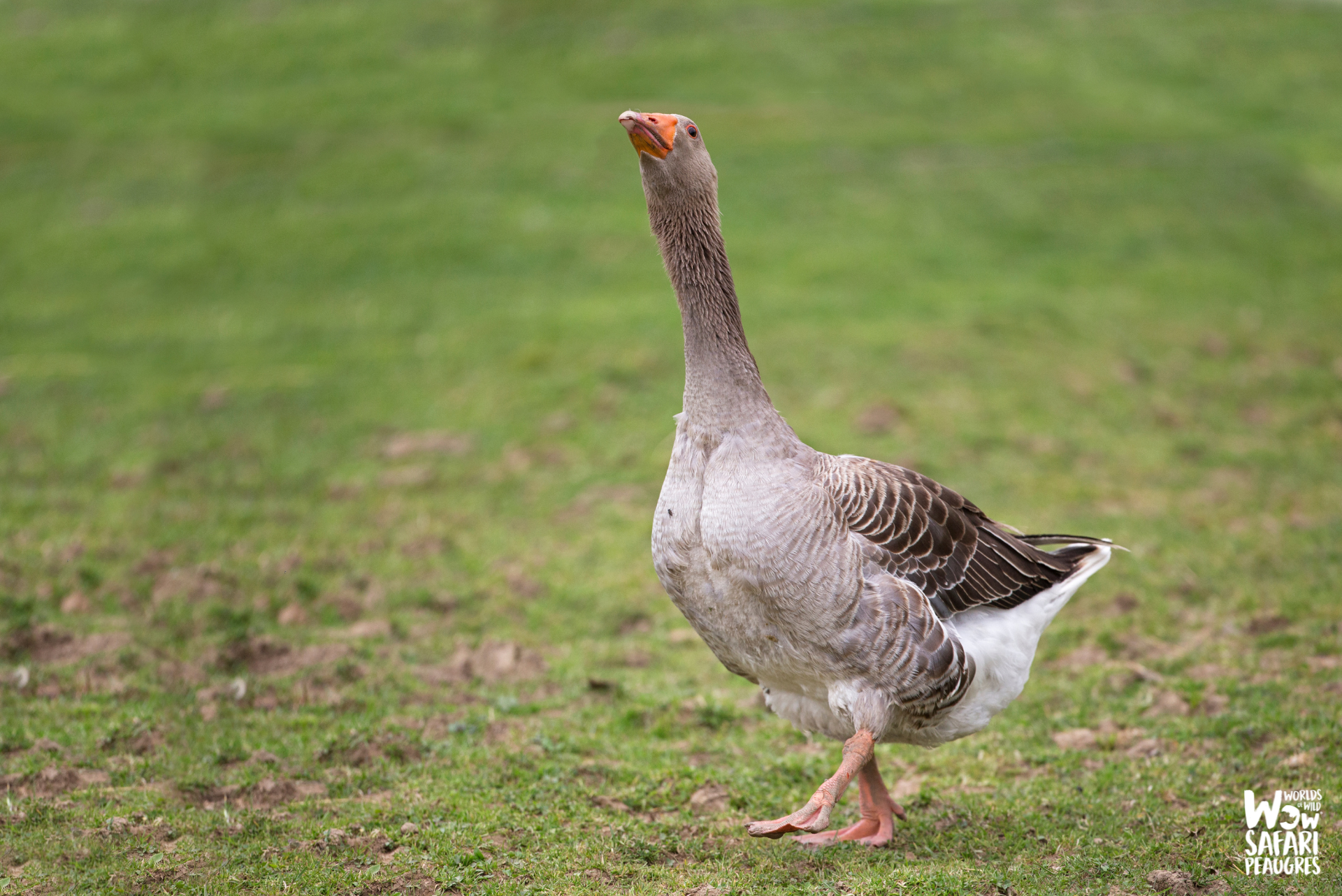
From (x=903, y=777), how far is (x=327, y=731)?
3572mm

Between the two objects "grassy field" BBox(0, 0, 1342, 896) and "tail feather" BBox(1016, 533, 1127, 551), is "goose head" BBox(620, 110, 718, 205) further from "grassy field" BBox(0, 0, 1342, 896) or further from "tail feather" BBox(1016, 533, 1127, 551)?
"grassy field" BBox(0, 0, 1342, 896)

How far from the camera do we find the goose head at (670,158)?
5711 millimetres

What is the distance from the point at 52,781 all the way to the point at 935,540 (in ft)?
16.0

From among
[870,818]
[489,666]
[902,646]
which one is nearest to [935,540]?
[902,646]

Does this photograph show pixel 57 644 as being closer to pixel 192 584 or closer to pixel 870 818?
pixel 192 584

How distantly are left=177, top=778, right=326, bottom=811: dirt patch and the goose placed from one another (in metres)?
2.38

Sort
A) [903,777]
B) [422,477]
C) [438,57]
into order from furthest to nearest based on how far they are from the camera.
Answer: [438,57] < [422,477] < [903,777]

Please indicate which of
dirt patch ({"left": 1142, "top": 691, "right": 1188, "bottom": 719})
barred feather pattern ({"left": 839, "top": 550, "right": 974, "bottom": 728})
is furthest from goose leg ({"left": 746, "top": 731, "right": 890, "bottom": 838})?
dirt patch ({"left": 1142, "top": 691, "right": 1188, "bottom": 719})

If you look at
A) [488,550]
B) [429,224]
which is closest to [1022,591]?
[488,550]

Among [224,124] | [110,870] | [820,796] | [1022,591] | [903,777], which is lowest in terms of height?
[903,777]

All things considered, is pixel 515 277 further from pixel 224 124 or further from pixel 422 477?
pixel 224 124

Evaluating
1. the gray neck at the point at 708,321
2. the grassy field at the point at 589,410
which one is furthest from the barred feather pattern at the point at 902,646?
the gray neck at the point at 708,321

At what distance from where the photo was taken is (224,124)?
→ 2297 centimetres

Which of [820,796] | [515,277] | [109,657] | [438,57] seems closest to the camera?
[820,796]
